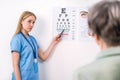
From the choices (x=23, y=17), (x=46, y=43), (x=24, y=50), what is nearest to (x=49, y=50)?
(x=46, y=43)

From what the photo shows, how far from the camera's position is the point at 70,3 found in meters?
2.40

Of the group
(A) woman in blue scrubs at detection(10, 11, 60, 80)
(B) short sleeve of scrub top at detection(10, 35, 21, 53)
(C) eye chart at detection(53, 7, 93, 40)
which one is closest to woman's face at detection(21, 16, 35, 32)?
(A) woman in blue scrubs at detection(10, 11, 60, 80)

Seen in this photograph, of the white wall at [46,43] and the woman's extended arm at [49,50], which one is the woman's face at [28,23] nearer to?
the white wall at [46,43]

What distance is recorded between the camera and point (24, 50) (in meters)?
2.20

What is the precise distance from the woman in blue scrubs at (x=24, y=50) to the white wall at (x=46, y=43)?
176mm

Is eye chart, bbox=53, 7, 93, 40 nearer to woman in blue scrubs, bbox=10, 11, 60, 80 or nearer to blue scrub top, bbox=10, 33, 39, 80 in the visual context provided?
woman in blue scrubs, bbox=10, 11, 60, 80

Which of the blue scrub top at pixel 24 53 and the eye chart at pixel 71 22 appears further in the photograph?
the eye chart at pixel 71 22

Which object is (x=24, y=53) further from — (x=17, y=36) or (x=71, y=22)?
(x=71, y=22)

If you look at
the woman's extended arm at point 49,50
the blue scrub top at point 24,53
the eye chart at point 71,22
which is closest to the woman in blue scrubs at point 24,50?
the blue scrub top at point 24,53

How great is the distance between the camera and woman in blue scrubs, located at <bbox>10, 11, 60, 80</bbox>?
2.18m

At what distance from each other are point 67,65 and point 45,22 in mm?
513

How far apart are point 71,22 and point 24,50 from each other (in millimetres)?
578

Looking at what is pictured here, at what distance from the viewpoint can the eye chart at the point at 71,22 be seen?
2.39 metres

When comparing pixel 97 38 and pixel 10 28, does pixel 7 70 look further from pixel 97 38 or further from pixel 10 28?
pixel 97 38
